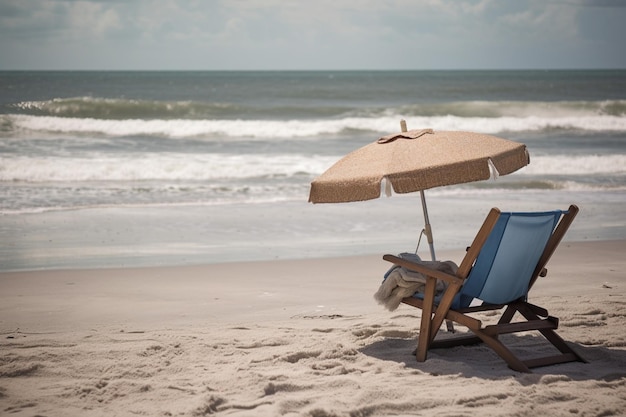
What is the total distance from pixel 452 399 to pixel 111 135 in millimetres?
19815

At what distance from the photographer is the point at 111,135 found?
886 inches

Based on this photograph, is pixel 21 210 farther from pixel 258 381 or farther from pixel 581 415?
pixel 581 415

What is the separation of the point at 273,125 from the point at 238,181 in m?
10.8

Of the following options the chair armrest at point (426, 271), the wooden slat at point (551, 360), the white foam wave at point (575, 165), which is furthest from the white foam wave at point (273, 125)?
the wooden slat at point (551, 360)

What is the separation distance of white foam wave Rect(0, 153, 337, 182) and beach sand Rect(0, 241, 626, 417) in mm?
A: 7443

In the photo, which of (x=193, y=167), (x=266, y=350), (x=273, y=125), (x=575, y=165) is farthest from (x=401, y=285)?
(x=273, y=125)

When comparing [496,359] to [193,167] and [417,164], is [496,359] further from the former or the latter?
[193,167]

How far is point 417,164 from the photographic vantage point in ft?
14.3

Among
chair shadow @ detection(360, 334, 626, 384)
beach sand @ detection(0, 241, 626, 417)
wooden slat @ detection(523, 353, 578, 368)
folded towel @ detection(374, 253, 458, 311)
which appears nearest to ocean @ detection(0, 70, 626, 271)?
beach sand @ detection(0, 241, 626, 417)

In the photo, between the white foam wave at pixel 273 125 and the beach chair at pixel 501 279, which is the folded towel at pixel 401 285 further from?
the white foam wave at pixel 273 125

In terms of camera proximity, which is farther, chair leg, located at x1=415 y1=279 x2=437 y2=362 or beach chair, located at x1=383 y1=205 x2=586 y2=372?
chair leg, located at x1=415 y1=279 x2=437 y2=362

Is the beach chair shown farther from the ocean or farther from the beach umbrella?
the ocean

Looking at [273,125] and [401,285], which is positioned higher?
[273,125]

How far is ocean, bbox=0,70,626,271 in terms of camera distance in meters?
8.67
